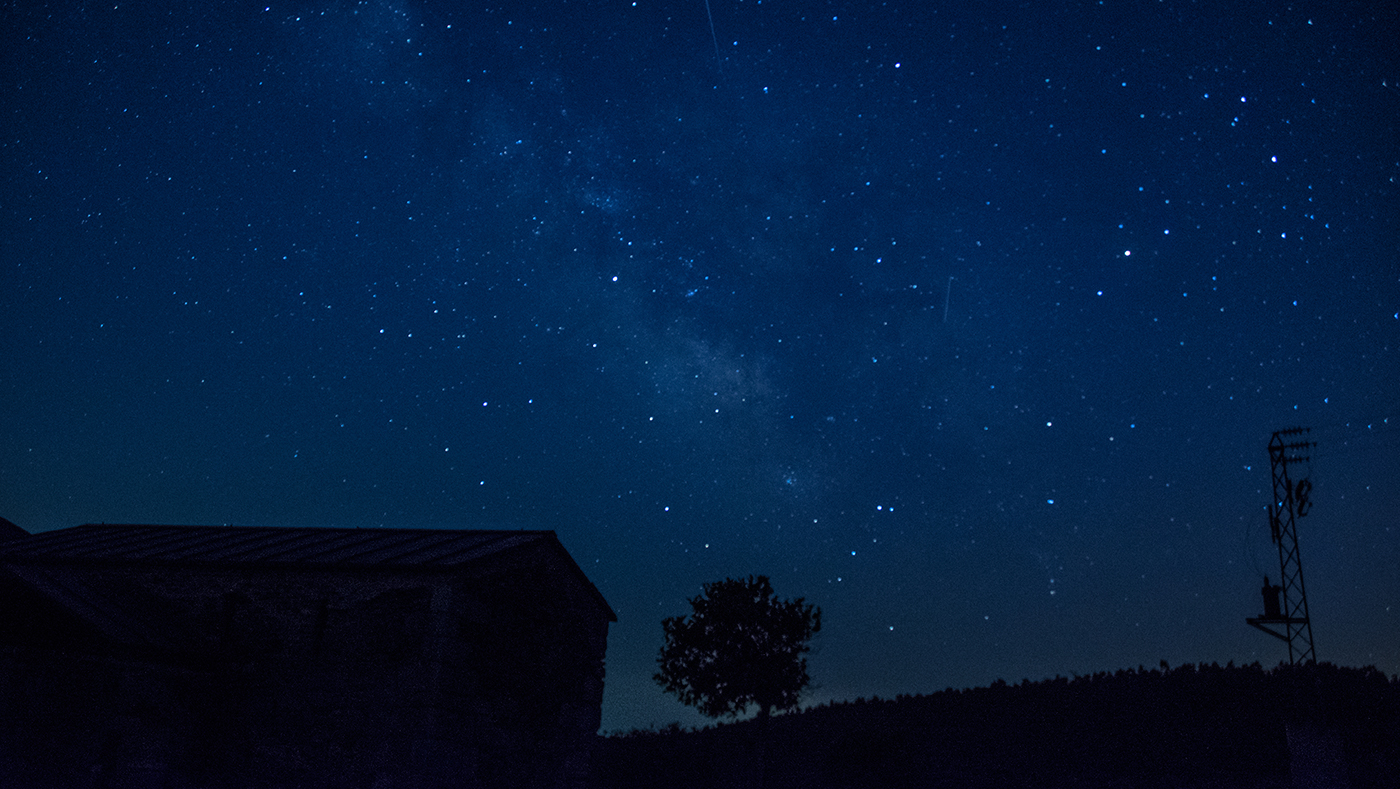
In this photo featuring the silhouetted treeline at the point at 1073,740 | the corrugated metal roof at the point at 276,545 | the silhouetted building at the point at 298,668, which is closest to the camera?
the silhouetted building at the point at 298,668

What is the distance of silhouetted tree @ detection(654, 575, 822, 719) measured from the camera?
26.9 metres

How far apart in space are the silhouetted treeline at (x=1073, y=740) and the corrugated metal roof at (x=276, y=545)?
13802 millimetres

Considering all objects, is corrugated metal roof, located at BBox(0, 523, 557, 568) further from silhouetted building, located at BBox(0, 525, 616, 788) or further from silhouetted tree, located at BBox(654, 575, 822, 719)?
silhouetted tree, located at BBox(654, 575, 822, 719)

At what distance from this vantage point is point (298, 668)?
14594 millimetres

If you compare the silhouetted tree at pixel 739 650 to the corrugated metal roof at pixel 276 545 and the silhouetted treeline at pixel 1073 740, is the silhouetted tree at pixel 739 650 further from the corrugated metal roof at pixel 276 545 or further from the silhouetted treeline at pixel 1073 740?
the corrugated metal roof at pixel 276 545

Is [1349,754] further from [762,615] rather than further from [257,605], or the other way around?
[257,605]

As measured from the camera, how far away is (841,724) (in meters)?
33.8

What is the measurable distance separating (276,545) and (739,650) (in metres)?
15.3

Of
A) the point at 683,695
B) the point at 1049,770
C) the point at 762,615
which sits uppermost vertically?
the point at 762,615

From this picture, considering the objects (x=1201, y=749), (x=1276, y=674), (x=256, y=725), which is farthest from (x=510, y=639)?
(x=1276, y=674)

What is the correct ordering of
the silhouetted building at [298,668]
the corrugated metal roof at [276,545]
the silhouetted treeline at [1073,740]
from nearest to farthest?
1. the silhouetted building at [298,668]
2. the corrugated metal roof at [276,545]
3. the silhouetted treeline at [1073,740]

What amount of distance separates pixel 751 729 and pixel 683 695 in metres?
9.18

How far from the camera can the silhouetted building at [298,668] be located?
13289 mm

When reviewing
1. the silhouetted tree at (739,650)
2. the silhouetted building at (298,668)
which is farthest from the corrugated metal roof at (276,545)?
the silhouetted tree at (739,650)
